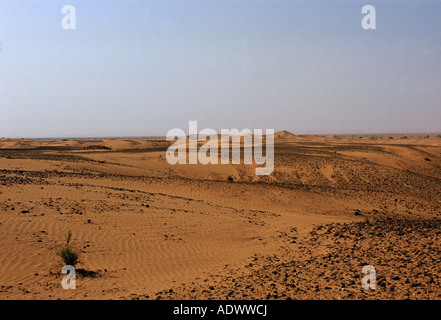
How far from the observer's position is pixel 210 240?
11734 mm

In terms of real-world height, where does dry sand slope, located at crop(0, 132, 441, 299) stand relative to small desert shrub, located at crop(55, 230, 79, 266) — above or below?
below

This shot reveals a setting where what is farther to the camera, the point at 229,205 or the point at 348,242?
the point at 229,205

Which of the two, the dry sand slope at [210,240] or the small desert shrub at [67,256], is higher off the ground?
the small desert shrub at [67,256]

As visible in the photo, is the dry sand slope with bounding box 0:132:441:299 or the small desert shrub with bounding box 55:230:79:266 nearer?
the dry sand slope with bounding box 0:132:441:299

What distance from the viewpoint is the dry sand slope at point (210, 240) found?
23.8ft

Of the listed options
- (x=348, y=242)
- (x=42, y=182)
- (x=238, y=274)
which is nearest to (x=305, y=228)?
(x=348, y=242)

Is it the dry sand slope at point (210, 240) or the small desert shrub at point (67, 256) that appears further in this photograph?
the small desert shrub at point (67, 256)

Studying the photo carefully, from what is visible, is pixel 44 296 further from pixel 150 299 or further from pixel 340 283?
pixel 340 283

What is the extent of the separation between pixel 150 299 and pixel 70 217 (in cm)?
642

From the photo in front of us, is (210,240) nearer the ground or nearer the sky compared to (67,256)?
nearer the ground

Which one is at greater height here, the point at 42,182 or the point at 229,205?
the point at 42,182

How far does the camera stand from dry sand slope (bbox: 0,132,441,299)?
23.8ft
